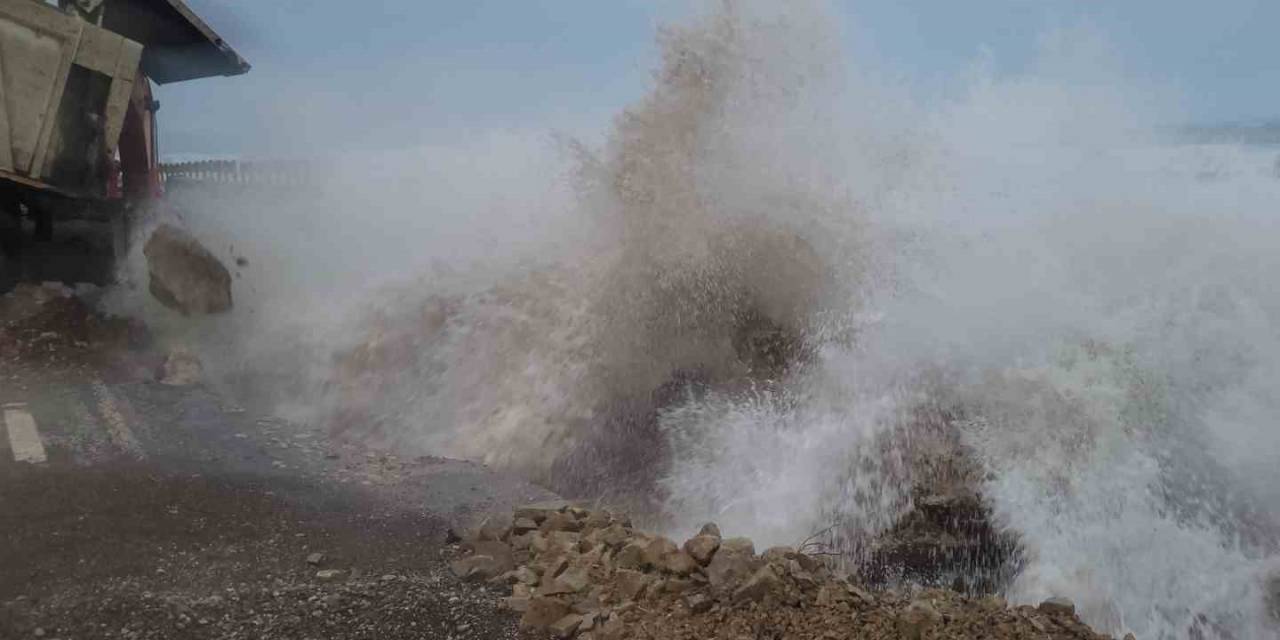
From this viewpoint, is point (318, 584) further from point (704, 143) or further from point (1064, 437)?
point (704, 143)

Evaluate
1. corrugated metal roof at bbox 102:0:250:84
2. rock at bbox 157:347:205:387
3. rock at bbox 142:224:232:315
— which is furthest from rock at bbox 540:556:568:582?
corrugated metal roof at bbox 102:0:250:84

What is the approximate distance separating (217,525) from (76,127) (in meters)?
5.69

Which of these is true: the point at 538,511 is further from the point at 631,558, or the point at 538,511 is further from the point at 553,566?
the point at 631,558

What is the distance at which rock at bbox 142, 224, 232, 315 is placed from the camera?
841 centimetres

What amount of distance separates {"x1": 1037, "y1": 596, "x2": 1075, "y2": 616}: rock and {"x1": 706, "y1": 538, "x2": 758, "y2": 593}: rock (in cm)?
118

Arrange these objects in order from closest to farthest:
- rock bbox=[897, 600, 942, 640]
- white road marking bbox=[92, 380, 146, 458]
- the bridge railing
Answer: rock bbox=[897, 600, 942, 640], white road marking bbox=[92, 380, 146, 458], the bridge railing

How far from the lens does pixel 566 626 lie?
3.41 m

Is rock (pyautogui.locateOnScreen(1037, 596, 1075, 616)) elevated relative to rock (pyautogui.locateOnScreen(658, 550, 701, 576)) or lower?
lower

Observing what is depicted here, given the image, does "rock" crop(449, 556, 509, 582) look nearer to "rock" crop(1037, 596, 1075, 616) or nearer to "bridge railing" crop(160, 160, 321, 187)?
"rock" crop(1037, 596, 1075, 616)

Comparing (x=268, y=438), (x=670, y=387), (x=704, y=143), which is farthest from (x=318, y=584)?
(x=704, y=143)

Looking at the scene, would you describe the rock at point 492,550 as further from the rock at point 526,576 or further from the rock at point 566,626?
the rock at point 566,626

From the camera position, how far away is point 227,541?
13.4 feet

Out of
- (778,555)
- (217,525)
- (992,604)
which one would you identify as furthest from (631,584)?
(217,525)

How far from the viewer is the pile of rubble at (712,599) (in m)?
3.36
